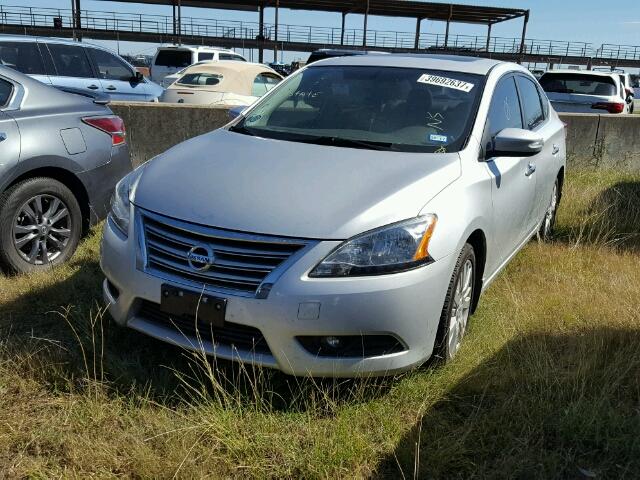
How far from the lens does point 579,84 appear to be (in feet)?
38.0

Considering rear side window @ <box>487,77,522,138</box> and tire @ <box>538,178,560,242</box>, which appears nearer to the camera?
rear side window @ <box>487,77,522,138</box>

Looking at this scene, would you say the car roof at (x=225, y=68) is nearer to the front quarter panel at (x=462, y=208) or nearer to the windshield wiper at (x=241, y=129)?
the windshield wiper at (x=241, y=129)

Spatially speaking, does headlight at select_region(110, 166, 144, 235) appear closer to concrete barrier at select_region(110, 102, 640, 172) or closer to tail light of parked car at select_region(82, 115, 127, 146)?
tail light of parked car at select_region(82, 115, 127, 146)

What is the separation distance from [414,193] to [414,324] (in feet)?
2.00

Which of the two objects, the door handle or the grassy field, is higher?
the door handle

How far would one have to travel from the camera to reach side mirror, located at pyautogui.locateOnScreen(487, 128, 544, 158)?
11.2ft

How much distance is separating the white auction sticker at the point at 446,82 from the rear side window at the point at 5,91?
287 cm

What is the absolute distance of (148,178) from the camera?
315 centimetres

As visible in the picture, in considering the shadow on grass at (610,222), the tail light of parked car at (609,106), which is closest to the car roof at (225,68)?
the tail light of parked car at (609,106)

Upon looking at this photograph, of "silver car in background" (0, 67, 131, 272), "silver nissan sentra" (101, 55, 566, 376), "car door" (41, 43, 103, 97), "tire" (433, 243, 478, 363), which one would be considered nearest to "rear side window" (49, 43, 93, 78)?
"car door" (41, 43, 103, 97)

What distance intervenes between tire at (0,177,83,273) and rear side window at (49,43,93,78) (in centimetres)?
560

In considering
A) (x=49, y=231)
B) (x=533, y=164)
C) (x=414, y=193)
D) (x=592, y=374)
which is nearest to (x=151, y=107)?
(x=49, y=231)

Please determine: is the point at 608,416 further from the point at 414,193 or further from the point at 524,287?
the point at 524,287

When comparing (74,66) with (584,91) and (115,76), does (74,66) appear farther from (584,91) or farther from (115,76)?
(584,91)
